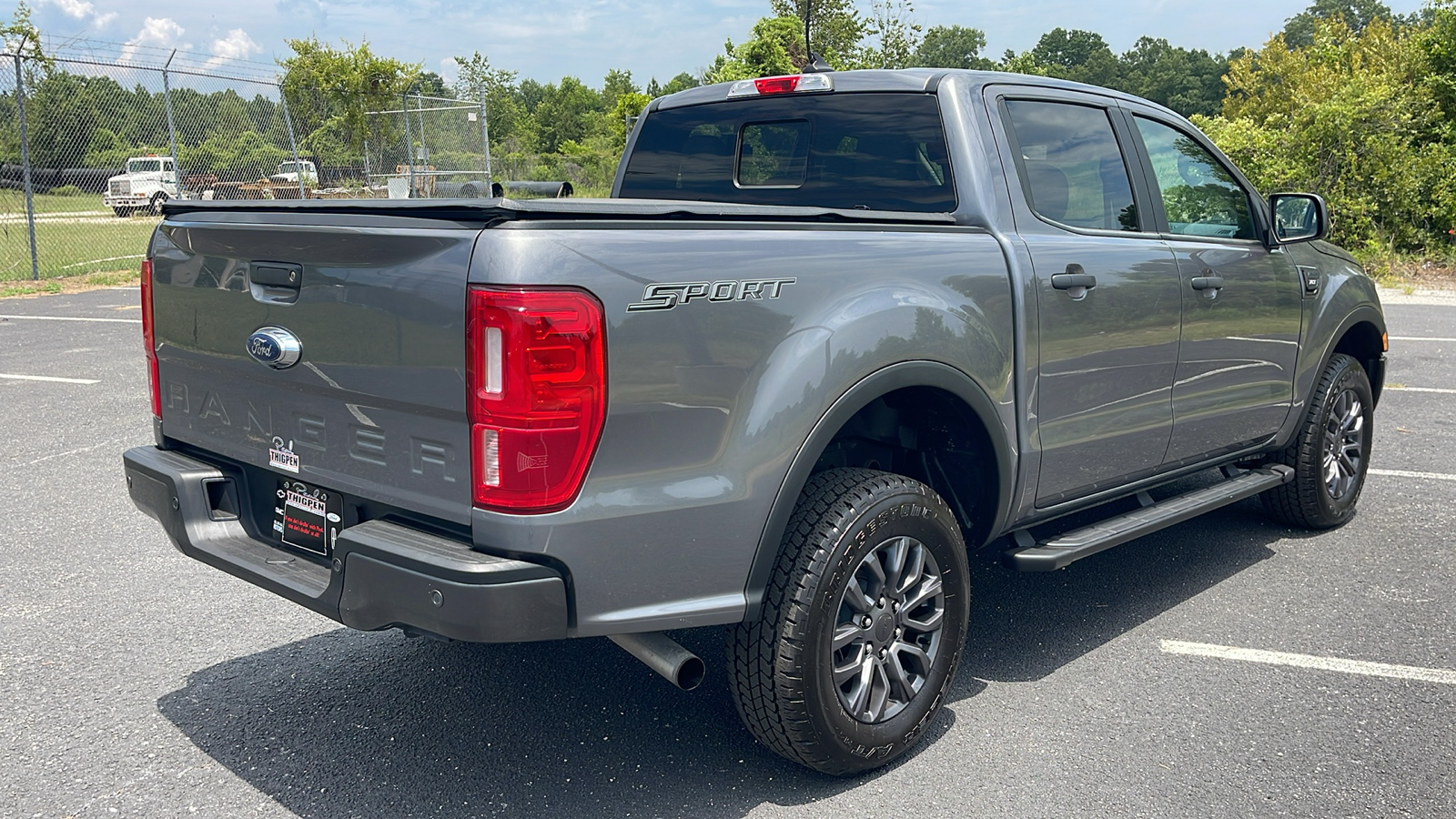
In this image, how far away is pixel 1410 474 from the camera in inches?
255

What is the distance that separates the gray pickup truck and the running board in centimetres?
2

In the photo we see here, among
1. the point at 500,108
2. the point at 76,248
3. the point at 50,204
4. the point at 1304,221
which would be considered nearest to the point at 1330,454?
the point at 1304,221

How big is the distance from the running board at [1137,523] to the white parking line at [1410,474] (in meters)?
1.92

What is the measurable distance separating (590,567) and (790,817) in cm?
91

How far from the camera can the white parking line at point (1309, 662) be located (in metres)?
3.81

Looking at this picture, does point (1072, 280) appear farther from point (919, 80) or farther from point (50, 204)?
point (50, 204)

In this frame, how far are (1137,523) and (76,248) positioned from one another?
18336 mm

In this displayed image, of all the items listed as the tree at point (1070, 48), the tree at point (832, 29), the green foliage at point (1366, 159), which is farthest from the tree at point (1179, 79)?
the green foliage at point (1366, 159)

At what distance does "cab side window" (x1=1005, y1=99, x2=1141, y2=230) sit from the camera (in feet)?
12.7

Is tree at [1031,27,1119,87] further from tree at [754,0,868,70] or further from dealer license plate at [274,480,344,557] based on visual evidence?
dealer license plate at [274,480,344,557]

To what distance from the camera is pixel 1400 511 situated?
5.77 metres

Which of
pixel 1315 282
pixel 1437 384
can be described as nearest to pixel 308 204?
pixel 1315 282

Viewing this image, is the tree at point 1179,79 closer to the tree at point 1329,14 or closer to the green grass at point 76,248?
the tree at point 1329,14

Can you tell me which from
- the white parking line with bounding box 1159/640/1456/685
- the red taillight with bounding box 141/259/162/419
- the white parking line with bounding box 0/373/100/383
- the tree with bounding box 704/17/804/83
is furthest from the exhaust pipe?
the tree with bounding box 704/17/804/83
